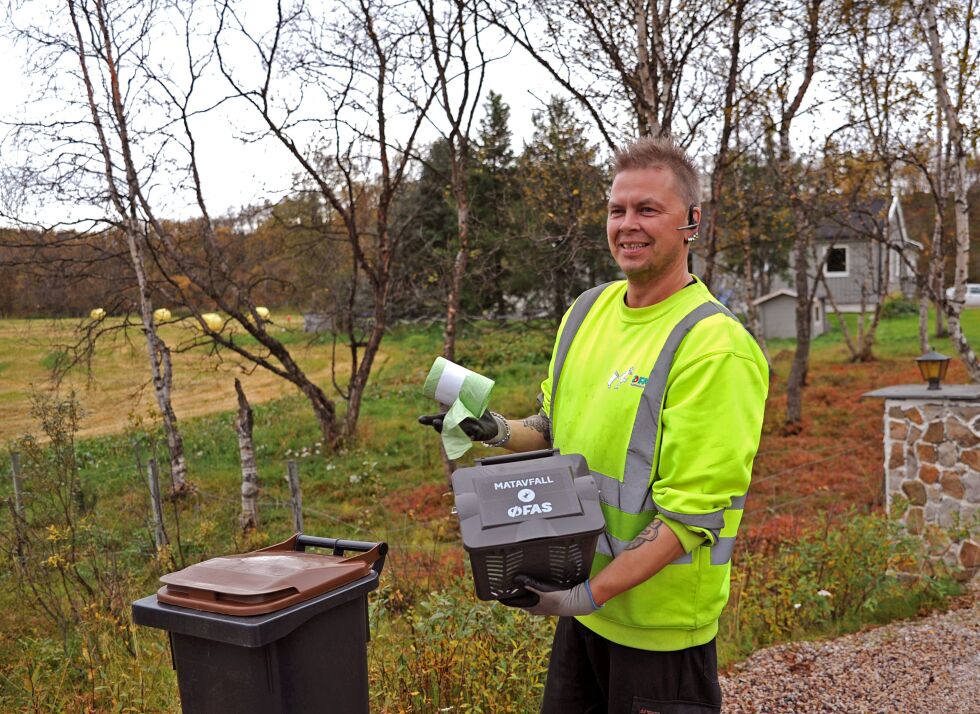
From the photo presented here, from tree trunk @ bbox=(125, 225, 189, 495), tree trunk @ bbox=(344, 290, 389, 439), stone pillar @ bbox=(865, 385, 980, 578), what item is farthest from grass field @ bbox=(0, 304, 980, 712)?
stone pillar @ bbox=(865, 385, 980, 578)

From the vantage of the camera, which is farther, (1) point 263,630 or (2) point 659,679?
(2) point 659,679

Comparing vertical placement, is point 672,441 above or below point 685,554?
above

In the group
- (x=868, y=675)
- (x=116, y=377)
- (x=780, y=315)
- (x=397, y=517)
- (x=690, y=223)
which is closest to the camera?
(x=690, y=223)

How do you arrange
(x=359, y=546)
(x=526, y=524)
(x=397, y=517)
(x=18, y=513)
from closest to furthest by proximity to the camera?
(x=526, y=524) < (x=359, y=546) < (x=18, y=513) < (x=397, y=517)

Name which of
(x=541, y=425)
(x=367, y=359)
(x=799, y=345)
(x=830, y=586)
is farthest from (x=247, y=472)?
(x=799, y=345)

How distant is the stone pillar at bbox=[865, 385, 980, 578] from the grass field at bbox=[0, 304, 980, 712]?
2.22ft

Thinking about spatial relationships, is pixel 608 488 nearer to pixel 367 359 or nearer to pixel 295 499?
pixel 295 499

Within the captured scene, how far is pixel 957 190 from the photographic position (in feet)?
28.9

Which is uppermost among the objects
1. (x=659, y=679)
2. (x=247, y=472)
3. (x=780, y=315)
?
(x=659, y=679)

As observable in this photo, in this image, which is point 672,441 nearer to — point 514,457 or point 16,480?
point 514,457

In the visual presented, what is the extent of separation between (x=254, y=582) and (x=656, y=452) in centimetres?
103

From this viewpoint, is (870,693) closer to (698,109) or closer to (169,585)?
(169,585)

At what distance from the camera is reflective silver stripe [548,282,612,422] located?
2439 millimetres

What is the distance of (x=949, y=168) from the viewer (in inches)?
480
